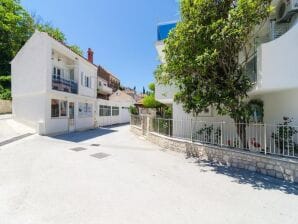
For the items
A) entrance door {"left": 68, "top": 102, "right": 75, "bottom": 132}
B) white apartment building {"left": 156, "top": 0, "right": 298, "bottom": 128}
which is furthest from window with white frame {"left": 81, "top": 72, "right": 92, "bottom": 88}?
white apartment building {"left": 156, "top": 0, "right": 298, "bottom": 128}

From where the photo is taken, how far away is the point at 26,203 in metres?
4.95

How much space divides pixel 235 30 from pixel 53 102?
15.3 m

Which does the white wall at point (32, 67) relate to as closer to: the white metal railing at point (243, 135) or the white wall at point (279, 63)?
the white metal railing at point (243, 135)

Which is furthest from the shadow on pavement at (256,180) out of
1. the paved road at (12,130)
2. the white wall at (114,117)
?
the white wall at (114,117)

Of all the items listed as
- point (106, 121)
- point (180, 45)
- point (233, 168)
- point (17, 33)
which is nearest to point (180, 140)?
point (233, 168)

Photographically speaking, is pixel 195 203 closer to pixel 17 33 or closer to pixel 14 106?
pixel 14 106

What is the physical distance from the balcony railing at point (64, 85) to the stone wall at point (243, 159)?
38.6 feet

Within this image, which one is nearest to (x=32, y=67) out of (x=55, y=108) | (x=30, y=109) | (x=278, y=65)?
(x=30, y=109)

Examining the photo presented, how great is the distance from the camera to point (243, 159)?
817 cm

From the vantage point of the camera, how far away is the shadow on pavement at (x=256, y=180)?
6.36 meters

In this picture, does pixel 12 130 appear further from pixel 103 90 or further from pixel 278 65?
pixel 103 90

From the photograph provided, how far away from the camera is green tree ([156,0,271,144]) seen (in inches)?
294

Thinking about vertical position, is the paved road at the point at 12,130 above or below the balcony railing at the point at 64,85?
below

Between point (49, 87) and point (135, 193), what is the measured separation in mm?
13919
